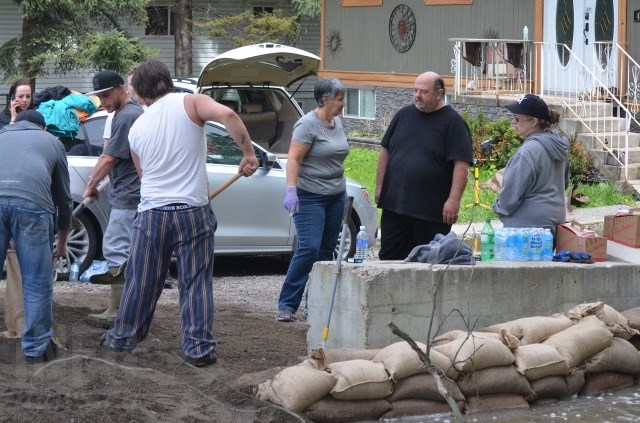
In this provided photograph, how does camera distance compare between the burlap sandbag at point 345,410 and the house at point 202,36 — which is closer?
the burlap sandbag at point 345,410

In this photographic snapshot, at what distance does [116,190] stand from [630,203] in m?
9.32

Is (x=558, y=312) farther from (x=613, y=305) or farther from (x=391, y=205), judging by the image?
(x=391, y=205)

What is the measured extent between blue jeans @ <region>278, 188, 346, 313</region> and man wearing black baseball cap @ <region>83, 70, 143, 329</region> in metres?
1.24

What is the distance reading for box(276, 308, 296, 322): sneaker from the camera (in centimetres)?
870

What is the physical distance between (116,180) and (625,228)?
3.98m

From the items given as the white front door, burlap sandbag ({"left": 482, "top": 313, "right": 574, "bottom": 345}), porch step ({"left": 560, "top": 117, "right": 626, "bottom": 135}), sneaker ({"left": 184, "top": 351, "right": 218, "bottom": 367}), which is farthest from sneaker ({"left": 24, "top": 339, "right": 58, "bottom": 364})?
the white front door

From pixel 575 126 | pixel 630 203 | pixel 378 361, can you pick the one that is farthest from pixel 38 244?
pixel 575 126

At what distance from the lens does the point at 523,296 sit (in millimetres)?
8070

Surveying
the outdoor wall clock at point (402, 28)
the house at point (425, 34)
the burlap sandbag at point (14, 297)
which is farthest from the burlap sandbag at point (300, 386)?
the outdoor wall clock at point (402, 28)

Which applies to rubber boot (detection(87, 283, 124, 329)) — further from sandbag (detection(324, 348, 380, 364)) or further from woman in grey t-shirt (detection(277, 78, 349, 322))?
sandbag (detection(324, 348, 380, 364))

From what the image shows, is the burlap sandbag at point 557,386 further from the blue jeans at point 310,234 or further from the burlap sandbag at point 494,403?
the blue jeans at point 310,234

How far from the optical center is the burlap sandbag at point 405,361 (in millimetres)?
6574

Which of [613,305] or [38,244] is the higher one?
[38,244]

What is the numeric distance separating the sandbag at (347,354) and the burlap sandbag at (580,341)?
1.23 meters
